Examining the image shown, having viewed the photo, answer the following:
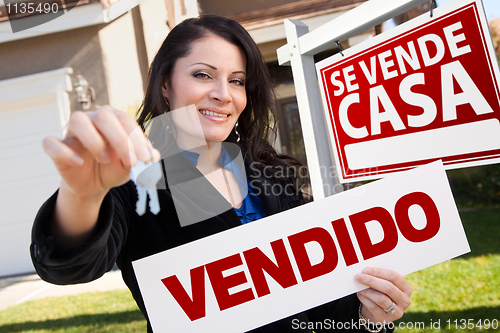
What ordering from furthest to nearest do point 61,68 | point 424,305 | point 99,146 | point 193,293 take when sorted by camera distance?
point 61,68 → point 424,305 → point 193,293 → point 99,146

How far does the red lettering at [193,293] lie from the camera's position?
2.42 feet

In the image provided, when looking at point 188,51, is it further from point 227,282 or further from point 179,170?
point 227,282

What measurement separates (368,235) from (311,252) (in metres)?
0.13

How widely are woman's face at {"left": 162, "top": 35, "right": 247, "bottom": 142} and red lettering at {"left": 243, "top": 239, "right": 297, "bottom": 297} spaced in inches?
14.1

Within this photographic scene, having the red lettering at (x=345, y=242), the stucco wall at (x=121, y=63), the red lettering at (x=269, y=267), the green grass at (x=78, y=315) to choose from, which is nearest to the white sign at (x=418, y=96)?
the red lettering at (x=345, y=242)

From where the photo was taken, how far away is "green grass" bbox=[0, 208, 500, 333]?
2.49 meters

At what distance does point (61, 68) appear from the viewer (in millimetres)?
4414

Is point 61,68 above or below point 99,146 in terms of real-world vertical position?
above

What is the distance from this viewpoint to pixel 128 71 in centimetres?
443

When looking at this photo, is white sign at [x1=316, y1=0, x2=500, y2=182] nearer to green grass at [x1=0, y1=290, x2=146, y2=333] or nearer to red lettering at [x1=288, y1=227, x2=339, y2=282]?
red lettering at [x1=288, y1=227, x2=339, y2=282]

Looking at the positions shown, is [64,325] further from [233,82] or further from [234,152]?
[233,82]

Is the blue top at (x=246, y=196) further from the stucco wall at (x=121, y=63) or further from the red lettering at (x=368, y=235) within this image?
the stucco wall at (x=121, y=63)

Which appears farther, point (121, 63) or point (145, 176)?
point (121, 63)

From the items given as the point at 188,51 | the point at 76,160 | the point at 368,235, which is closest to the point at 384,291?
the point at 368,235
